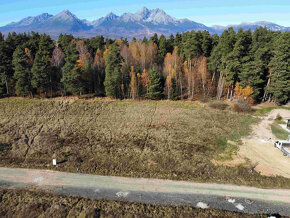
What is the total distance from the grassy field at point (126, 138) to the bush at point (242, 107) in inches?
80.2

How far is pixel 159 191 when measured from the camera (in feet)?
57.5

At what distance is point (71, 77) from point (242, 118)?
104ft

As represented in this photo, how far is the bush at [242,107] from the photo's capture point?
36.2 m

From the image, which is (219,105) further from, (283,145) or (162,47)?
(162,47)

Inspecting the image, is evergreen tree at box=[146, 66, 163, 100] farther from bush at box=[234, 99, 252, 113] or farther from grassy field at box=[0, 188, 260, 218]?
grassy field at box=[0, 188, 260, 218]

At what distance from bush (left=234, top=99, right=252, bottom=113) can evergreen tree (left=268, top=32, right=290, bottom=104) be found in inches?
268

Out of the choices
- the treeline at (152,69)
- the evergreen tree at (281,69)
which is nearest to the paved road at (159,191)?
the treeline at (152,69)

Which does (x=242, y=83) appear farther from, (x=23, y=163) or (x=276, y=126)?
(x=23, y=163)

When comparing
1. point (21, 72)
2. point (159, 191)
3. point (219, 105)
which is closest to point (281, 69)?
point (219, 105)

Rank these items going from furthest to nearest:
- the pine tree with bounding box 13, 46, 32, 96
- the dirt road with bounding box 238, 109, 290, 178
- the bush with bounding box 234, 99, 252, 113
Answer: the pine tree with bounding box 13, 46, 32, 96
the bush with bounding box 234, 99, 252, 113
the dirt road with bounding box 238, 109, 290, 178

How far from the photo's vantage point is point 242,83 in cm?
3912

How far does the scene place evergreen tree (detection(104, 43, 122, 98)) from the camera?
3816 cm

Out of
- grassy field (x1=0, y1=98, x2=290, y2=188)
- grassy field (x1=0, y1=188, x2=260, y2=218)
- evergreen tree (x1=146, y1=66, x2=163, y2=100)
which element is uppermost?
evergreen tree (x1=146, y1=66, x2=163, y2=100)

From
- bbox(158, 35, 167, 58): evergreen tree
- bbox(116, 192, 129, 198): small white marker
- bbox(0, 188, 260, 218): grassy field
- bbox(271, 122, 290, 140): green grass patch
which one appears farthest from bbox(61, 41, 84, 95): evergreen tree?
bbox(271, 122, 290, 140): green grass patch
